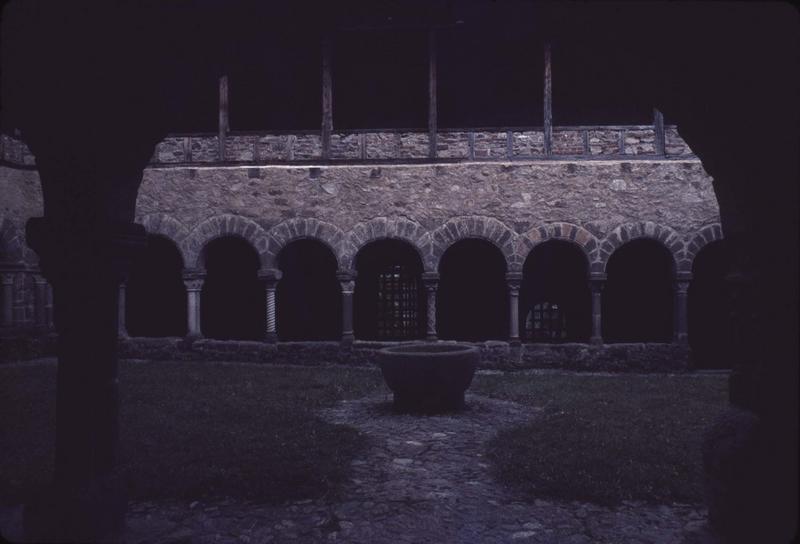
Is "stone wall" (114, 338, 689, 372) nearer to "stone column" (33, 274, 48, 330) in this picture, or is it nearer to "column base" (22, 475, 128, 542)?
"stone column" (33, 274, 48, 330)

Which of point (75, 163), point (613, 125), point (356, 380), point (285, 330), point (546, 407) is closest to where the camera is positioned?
point (75, 163)

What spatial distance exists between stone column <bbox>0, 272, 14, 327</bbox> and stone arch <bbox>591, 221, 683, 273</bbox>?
37.6 feet

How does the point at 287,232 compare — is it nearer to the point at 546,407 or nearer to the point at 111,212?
the point at 546,407

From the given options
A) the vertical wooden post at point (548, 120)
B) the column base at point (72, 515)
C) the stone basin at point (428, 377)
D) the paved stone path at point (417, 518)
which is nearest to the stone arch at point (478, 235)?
the vertical wooden post at point (548, 120)

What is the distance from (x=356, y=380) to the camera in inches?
388

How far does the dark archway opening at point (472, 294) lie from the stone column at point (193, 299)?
533 cm

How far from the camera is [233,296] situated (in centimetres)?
1465

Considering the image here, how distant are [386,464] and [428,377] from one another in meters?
2.14

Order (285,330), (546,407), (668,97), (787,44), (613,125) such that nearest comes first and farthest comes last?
(787,44) → (668,97) → (546,407) → (613,125) → (285,330)

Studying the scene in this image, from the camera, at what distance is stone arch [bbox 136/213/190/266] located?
12.5 m

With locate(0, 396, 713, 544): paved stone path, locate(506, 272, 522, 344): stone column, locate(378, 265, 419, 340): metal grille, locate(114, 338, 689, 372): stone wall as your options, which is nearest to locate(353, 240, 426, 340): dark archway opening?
locate(378, 265, 419, 340): metal grille

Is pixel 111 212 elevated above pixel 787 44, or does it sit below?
below

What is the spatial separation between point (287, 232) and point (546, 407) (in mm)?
6566

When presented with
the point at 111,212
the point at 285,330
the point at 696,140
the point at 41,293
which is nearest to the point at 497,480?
the point at 696,140
